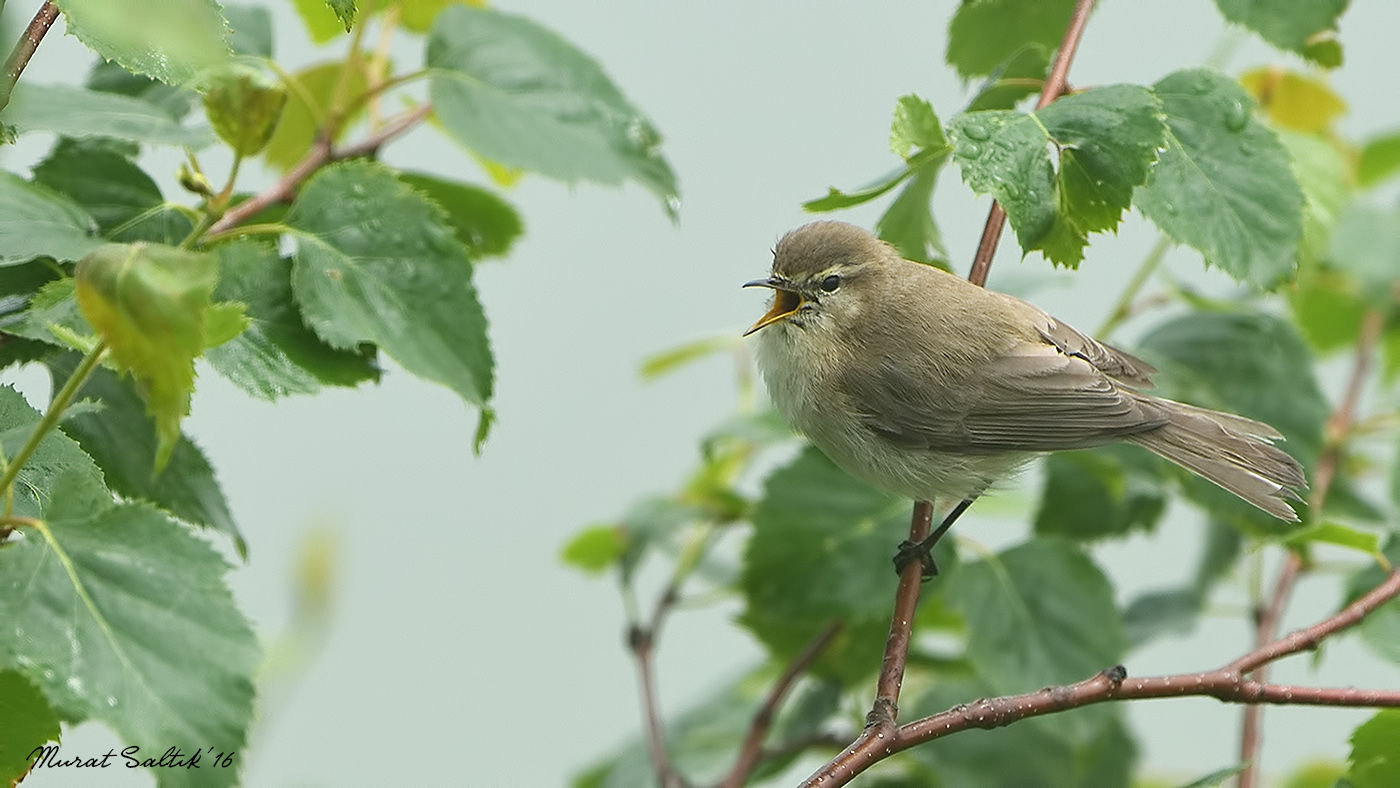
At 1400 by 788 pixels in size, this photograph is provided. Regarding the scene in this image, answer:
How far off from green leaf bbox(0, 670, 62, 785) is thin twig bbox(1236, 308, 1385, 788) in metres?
1.56

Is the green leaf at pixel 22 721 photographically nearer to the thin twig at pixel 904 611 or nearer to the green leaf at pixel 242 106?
the green leaf at pixel 242 106

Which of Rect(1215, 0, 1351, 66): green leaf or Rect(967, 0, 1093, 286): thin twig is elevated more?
Rect(1215, 0, 1351, 66): green leaf

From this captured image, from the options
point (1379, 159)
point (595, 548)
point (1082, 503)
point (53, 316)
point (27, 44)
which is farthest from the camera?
point (1379, 159)

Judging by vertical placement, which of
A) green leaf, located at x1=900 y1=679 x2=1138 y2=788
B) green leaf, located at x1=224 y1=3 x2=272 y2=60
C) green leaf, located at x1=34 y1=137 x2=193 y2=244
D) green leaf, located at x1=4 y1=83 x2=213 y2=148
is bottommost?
green leaf, located at x1=900 y1=679 x2=1138 y2=788

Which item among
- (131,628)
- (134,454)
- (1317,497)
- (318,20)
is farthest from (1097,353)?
(131,628)

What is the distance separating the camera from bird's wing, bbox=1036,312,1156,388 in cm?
223

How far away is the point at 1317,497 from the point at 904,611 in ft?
4.08

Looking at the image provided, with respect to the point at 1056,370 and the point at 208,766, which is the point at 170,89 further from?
the point at 1056,370

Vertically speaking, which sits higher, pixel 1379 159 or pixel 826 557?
pixel 1379 159

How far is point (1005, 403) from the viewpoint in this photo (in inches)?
85.6

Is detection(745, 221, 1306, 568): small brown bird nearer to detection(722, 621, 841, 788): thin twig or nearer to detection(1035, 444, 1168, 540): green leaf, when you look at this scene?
detection(1035, 444, 1168, 540): green leaf

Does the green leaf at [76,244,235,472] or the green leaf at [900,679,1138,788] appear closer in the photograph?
the green leaf at [76,244,235,472]

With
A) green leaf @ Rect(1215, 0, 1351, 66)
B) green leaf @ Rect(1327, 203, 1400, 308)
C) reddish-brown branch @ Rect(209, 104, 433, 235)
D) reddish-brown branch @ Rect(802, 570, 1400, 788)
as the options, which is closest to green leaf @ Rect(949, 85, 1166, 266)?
green leaf @ Rect(1215, 0, 1351, 66)

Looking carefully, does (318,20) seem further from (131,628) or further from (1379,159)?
(1379,159)
